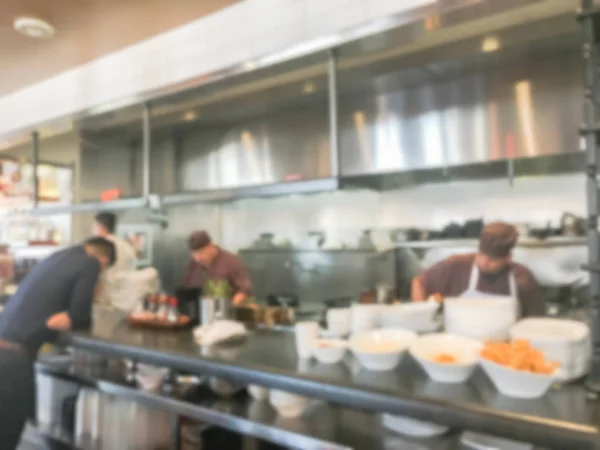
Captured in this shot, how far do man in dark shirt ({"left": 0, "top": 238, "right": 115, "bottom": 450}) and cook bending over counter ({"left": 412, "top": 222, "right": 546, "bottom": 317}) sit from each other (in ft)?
6.69

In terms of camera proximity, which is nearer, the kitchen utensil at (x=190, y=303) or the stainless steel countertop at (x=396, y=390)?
the stainless steel countertop at (x=396, y=390)

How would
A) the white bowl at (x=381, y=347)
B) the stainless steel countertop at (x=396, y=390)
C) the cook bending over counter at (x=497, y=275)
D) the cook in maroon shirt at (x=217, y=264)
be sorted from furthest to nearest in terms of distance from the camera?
the cook in maroon shirt at (x=217, y=264)
the cook bending over counter at (x=497, y=275)
the white bowl at (x=381, y=347)
the stainless steel countertop at (x=396, y=390)

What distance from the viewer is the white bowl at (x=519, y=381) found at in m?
1.25

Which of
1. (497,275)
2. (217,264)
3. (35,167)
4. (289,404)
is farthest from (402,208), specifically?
(35,167)

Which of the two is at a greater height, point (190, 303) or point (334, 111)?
point (334, 111)

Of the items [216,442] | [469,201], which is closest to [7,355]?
[216,442]

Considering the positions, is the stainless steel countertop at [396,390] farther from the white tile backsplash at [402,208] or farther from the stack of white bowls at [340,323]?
the white tile backsplash at [402,208]

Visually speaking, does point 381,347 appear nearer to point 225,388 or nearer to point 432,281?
point 225,388

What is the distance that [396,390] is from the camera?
1.36m

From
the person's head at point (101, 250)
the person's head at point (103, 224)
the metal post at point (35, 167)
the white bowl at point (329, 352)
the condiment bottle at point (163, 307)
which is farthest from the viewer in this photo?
the metal post at point (35, 167)

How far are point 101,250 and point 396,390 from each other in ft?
6.47

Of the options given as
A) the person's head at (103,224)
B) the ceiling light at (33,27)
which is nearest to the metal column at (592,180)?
the ceiling light at (33,27)

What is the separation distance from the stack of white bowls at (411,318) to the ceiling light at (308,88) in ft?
5.13

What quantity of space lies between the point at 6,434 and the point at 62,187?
243 centimetres
